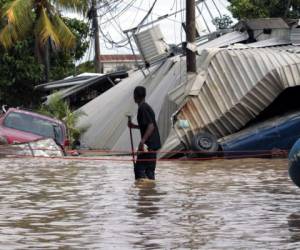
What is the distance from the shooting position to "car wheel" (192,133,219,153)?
Answer: 21.8 meters

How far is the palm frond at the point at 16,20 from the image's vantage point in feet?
123

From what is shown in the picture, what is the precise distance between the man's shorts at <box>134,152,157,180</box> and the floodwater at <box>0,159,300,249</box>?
19 cm

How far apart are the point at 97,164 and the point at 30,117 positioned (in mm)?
3443

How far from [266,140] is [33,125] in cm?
604

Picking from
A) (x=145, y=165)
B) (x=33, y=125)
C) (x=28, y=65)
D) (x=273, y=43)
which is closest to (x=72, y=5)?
(x=28, y=65)

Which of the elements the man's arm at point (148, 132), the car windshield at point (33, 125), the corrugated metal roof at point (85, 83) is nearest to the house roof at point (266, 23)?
the car windshield at point (33, 125)

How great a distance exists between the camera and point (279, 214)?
34.8 feet

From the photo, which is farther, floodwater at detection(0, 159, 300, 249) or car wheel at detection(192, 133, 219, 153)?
car wheel at detection(192, 133, 219, 153)

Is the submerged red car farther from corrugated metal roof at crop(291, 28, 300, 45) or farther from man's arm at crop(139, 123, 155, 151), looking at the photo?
man's arm at crop(139, 123, 155, 151)

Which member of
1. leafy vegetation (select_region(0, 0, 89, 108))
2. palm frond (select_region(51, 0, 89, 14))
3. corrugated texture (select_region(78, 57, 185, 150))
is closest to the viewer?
corrugated texture (select_region(78, 57, 185, 150))

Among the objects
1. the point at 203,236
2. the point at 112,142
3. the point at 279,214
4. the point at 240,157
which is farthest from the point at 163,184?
the point at 112,142

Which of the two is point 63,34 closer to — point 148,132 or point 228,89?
point 228,89

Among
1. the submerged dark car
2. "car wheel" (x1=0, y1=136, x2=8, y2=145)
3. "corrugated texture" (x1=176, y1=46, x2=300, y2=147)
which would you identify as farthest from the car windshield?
the submerged dark car

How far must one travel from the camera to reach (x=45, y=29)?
37.4m
